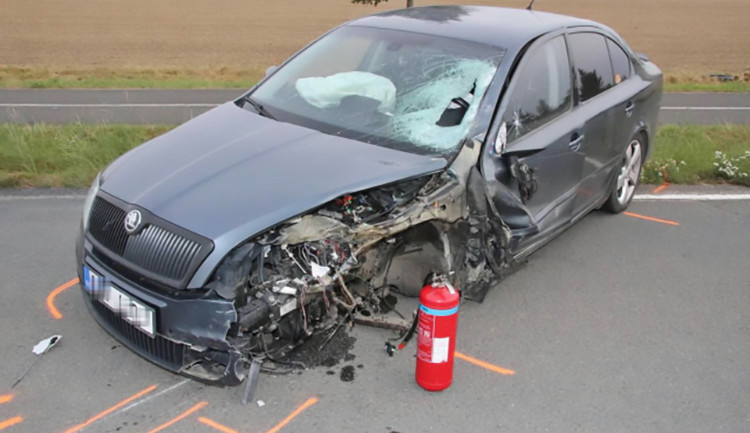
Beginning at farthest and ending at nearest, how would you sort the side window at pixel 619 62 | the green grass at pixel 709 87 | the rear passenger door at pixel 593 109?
the green grass at pixel 709 87, the side window at pixel 619 62, the rear passenger door at pixel 593 109

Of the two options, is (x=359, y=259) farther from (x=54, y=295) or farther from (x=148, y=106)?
(x=148, y=106)

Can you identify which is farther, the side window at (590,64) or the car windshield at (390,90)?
the side window at (590,64)

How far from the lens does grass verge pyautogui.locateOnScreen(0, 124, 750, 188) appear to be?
6.40 meters

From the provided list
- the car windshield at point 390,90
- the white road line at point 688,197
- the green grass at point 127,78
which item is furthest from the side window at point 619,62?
the green grass at point 127,78

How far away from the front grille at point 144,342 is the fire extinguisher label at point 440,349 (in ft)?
3.90

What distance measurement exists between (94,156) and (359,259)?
426 centimetres

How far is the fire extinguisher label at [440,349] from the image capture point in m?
3.34

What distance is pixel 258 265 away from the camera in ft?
10.6

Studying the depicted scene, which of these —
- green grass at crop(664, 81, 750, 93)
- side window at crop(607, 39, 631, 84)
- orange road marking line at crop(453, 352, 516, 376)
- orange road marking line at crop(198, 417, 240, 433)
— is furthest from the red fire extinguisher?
green grass at crop(664, 81, 750, 93)

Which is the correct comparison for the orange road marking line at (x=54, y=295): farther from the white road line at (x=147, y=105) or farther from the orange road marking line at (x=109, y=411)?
the white road line at (x=147, y=105)

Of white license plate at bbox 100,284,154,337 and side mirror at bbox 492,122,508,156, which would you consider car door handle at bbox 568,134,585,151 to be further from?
white license plate at bbox 100,284,154,337

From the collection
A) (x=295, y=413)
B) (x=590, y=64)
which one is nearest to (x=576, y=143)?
(x=590, y=64)

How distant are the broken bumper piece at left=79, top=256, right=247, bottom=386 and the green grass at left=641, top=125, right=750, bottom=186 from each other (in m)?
5.16

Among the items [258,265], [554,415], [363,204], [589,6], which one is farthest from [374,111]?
[589,6]
